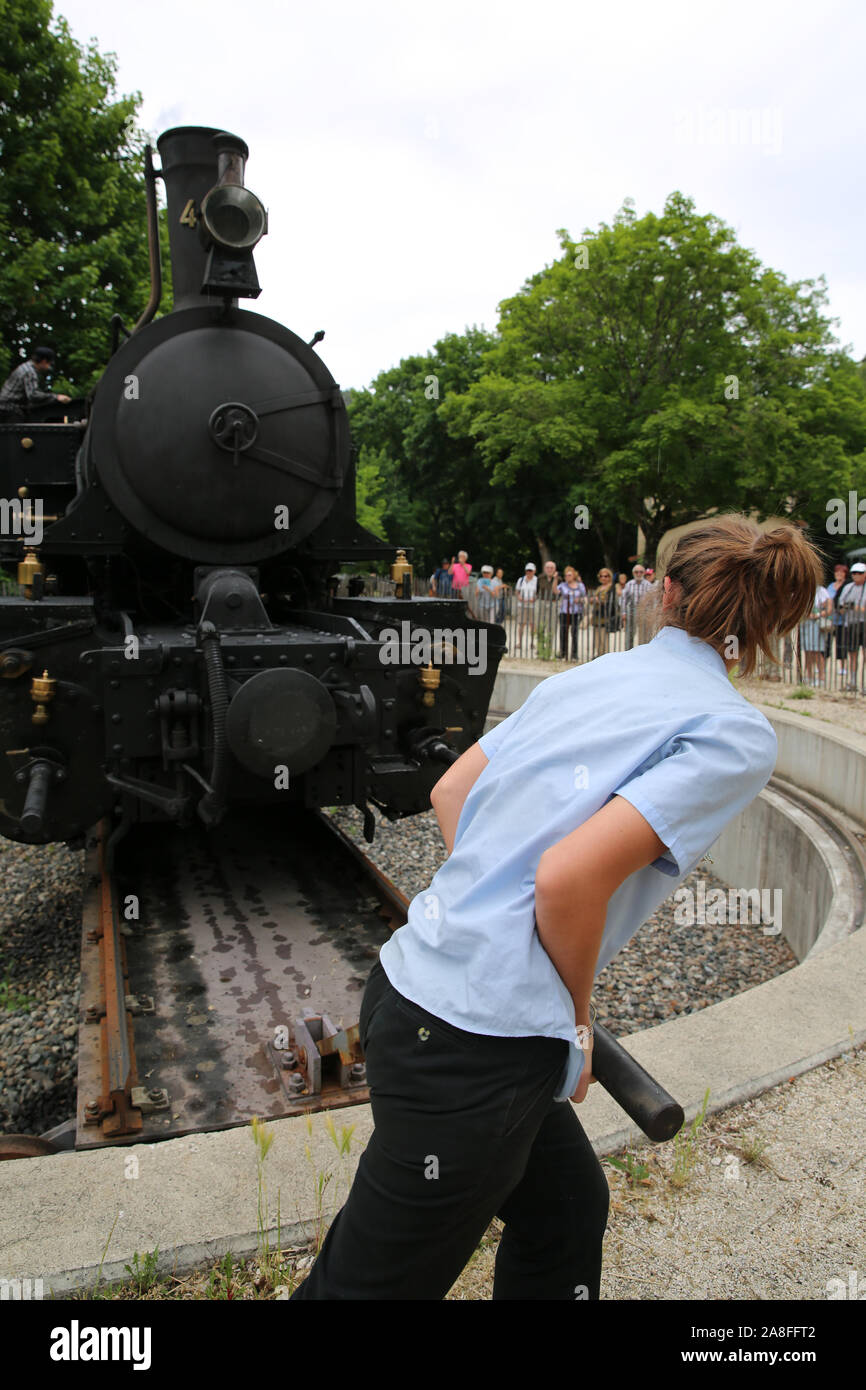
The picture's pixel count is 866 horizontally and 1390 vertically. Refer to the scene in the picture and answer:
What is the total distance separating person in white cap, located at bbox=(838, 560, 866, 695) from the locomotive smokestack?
8.30 m

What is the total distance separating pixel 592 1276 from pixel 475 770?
37.4 inches

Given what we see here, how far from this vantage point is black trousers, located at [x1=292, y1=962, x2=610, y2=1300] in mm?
1421

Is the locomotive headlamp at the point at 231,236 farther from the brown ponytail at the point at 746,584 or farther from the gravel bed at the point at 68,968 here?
the brown ponytail at the point at 746,584

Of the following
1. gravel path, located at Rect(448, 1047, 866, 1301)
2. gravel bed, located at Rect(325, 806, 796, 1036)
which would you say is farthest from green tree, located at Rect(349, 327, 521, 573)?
gravel path, located at Rect(448, 1047, 866, 1301)

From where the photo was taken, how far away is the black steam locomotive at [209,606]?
468cm

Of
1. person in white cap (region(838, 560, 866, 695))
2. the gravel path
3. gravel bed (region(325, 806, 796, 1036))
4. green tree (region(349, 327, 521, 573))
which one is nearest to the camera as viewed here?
the gravel path

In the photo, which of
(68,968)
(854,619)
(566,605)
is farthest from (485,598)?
(68,968)

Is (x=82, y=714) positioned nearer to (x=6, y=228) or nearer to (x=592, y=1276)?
(x=592, y=1276)

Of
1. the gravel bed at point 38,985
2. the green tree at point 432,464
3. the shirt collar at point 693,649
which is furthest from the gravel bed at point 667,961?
the green tree at point 432,464

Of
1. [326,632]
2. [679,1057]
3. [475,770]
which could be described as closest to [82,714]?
[326,632]

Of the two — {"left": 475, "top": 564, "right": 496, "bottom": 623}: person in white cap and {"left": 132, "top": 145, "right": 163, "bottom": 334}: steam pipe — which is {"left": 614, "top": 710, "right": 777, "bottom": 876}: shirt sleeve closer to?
{"left": 132, "top": 145, "right": 163, "bottom": 334}: steam pipe

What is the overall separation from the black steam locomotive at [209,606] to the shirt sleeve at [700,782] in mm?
3236

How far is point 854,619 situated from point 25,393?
916cm

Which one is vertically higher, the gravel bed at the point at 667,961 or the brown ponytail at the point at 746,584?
the brown ponytail at the point at 746,584
